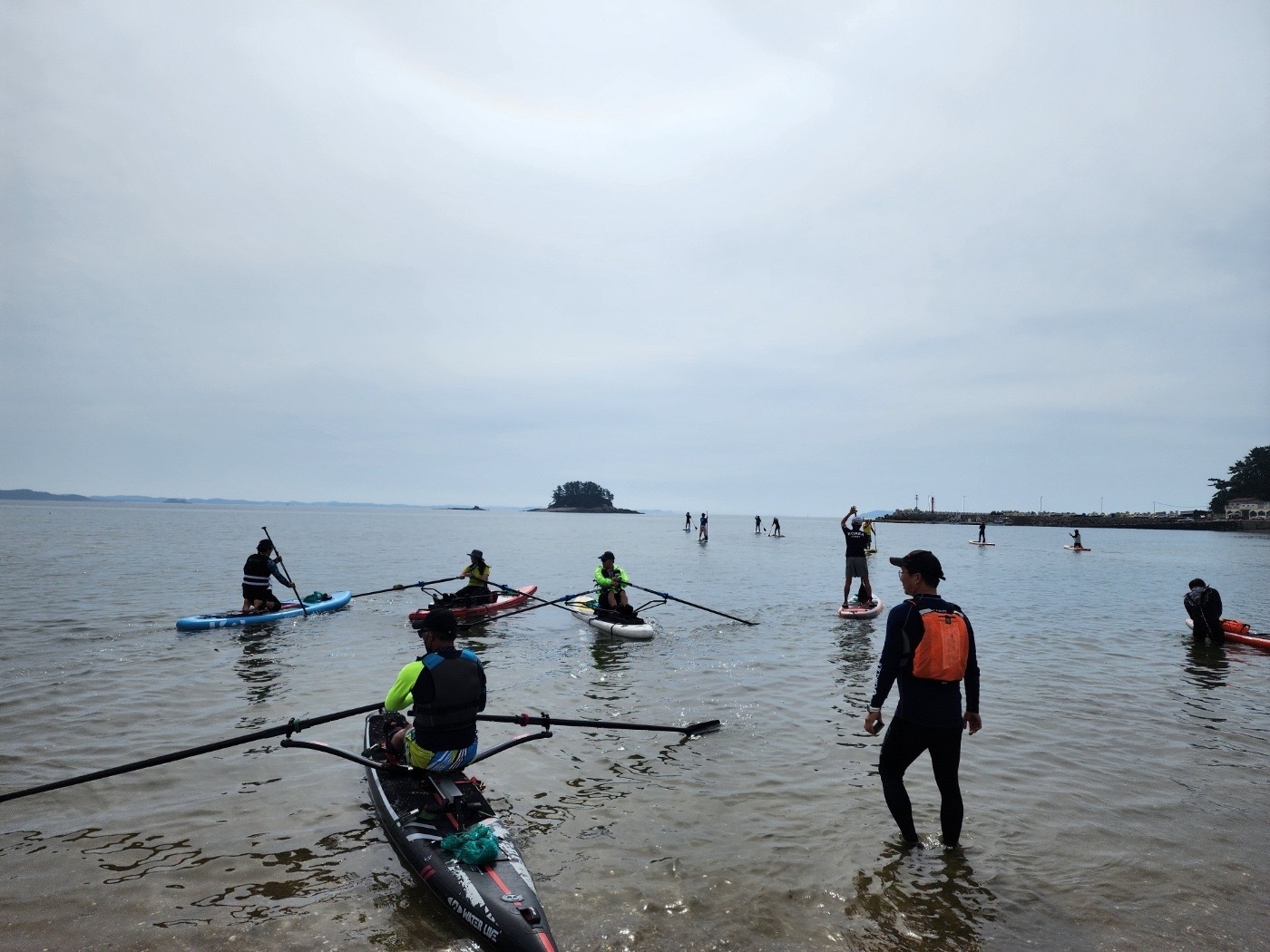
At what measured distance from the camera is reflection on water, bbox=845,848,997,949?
5.11 meters

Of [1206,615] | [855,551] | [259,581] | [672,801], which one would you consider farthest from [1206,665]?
[259,581]

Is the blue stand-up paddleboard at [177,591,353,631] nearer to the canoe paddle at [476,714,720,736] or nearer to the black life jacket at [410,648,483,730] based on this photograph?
the canoe paddle at [476,714,720,736]

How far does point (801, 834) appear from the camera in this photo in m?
6.74

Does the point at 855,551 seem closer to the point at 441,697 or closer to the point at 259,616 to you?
the point at 441,697

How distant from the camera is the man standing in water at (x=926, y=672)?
219 inches

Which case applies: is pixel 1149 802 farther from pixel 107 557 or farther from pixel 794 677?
pixel 107 557

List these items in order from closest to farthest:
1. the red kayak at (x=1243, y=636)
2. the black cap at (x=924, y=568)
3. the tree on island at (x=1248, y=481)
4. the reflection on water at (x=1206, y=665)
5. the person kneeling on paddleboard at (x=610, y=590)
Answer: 1. the black cap at (x=924, y=568)
2. the reflection on water at (x=1206, y=665)
3. the red kayak at (x=1243, y=636)
4. the person kneeling on paddleboard at (x=610, y=590)
5. the tree on island at (x=1248, y=481)

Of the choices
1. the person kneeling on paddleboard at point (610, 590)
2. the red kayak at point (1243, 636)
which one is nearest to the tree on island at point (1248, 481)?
the red kayak at point (1243, 636)

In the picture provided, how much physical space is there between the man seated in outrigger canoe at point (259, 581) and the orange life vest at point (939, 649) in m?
17.4

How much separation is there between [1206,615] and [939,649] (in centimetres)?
1611

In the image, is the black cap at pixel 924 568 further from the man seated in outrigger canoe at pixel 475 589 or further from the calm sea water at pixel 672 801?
the man seated in outrigger canoe at pixel 475 589

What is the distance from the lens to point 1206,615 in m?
16.7

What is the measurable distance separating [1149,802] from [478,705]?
7.37 m

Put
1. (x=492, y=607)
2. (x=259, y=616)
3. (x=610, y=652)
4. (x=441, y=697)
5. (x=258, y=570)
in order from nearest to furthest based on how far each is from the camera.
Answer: (x=441, y=697) → (x=610, y=652) → (x=258, y=570) → (x=259, y=616) → (x=492, y=607)
